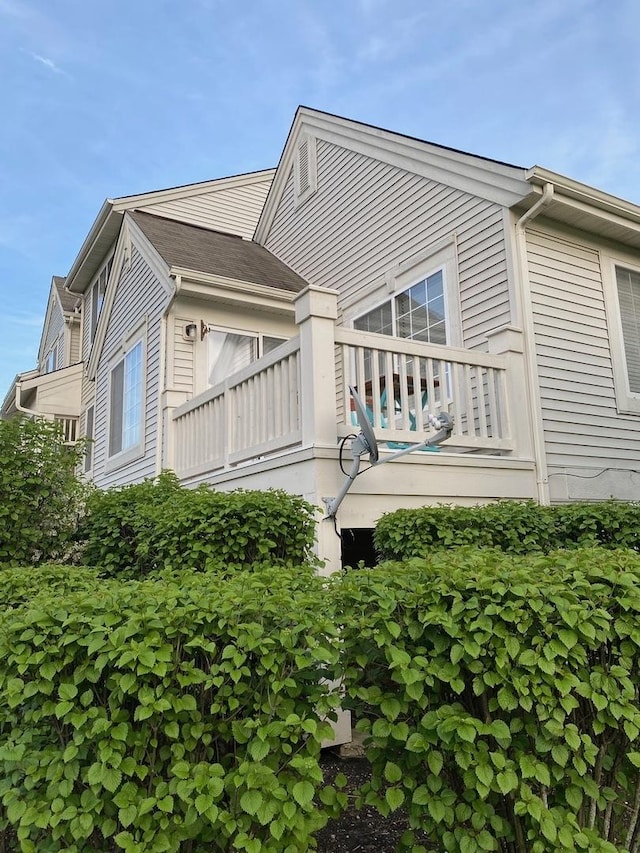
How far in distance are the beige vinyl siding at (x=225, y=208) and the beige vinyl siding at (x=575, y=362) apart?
Answer: 27.5 feet

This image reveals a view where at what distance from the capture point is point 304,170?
409 inches

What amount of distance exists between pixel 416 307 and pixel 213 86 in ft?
35.3

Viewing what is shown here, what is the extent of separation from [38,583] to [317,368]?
2.42 m

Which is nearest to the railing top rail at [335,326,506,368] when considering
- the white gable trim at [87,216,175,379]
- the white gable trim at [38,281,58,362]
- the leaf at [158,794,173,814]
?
the leaf at [158,794,173,814]

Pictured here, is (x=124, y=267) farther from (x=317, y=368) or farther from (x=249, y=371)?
(x=317, y=368)

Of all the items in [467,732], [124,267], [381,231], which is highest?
[124,267]

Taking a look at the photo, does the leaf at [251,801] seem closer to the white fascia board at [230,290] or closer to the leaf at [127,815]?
the leaf at [127,815]

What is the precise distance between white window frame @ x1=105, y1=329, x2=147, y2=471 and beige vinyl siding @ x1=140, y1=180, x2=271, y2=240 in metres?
3.68

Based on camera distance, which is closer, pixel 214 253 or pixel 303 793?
pixel 303 793

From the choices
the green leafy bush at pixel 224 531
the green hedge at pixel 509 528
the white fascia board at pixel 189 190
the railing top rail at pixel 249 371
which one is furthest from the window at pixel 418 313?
the white fascia board at pixel 189 190

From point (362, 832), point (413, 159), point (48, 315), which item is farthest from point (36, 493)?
point (48, 315)

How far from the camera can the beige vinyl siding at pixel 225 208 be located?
13.2 metres

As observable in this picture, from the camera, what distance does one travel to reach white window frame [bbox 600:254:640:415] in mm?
6945

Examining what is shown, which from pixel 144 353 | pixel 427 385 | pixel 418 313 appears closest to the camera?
pixel 427 385
